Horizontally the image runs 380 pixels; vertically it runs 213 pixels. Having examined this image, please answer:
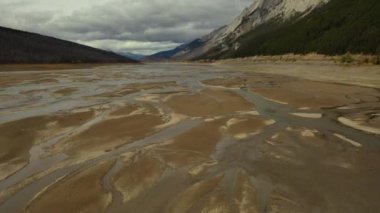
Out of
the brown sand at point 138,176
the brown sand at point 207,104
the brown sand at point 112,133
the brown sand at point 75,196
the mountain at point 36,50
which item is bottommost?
the mountain at point 36,50

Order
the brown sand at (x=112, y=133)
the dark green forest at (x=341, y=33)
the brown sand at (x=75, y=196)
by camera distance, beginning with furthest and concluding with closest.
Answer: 1. the dark green forest at (x=341, y=33)
2. the brown sand at (x=112, y=133)
3. the brown sand at (x=75, y=196)

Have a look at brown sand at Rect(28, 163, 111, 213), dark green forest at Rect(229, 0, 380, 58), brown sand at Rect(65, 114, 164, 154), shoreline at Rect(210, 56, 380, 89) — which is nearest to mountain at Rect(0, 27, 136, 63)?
shoreline at Rect(210, 56, 380, 89)

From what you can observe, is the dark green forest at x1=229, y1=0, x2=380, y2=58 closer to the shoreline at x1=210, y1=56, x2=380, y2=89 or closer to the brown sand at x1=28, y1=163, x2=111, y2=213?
the shoreline at x1=210, y1=56, x2=380, y2=89

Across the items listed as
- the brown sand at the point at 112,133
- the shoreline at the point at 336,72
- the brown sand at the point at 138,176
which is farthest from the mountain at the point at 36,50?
the brown sand at the point at 138,176

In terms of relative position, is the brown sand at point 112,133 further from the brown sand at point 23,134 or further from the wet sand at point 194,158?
the brown sand at point 23,134

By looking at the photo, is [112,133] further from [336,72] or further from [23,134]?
[336,72]

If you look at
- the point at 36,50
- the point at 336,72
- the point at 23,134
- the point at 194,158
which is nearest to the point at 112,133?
the point at 23,134

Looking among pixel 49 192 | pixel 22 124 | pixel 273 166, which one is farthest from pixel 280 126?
pixel 22 124

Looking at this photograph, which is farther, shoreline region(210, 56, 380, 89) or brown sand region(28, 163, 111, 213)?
shoreline region(210, 56, 380, 89)
